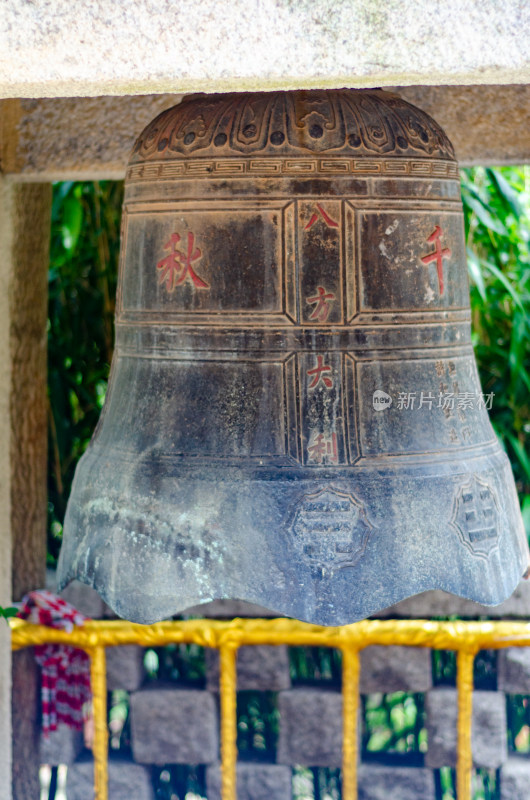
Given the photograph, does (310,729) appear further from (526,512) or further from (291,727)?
(526,512)

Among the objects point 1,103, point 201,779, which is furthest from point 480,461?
point 201,779

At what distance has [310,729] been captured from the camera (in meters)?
1.98

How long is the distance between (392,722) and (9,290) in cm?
141

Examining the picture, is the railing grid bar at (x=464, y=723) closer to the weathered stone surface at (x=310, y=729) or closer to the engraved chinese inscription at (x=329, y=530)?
the weathered stone surface at (x=310, y=729)

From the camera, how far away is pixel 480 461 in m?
1.19

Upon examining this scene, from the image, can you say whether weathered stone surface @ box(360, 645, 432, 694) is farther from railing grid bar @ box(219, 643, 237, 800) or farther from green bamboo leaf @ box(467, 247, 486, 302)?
green bamboo leaf @ box(467, 247, 486, 302)

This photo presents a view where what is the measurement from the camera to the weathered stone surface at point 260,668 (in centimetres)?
200

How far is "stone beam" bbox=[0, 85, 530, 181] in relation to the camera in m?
1.62

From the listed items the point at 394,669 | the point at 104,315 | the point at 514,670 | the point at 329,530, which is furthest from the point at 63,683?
the point at 329,530

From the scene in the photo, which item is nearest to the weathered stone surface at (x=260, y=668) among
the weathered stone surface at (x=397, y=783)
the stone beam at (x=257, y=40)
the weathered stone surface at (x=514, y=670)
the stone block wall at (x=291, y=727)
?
the stone block wall at (x=291, y=727)

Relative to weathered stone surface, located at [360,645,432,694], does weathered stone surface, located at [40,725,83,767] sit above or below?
below

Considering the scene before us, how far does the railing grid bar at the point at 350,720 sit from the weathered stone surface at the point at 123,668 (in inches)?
19.9

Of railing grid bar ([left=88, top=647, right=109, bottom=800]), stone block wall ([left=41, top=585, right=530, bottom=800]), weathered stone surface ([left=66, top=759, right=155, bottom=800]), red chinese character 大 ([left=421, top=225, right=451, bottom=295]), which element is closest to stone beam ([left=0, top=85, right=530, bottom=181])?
red chinese character 大 ([left=421, top=225, right=451, bottom=295])

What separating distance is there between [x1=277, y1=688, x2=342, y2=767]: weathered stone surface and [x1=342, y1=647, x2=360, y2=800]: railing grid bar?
0.09 meters
